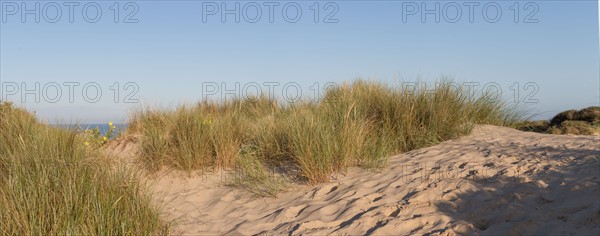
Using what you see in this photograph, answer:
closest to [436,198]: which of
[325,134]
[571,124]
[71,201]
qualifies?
[325,134]

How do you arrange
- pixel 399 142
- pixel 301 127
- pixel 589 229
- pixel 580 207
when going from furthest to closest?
pixel 399 142
pixel 301 127
pixel 580 207
pixel 589 229

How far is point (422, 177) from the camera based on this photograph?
225 inches

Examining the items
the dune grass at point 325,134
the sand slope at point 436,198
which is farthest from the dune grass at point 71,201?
the dune grass at point 325,134

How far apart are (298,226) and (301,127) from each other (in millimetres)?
2109

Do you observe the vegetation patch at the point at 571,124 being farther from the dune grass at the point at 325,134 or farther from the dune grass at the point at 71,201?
the dune grass at the point at 71,201

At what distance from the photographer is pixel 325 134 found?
6500 millimetres

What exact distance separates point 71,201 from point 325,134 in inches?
122

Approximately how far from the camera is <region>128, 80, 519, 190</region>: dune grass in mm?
6445

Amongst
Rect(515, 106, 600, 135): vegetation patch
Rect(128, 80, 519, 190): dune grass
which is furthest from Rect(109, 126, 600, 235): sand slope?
Rect(515, 106, 600, 135): vegetation patch

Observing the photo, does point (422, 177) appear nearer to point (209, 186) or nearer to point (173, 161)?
point (209, 186)

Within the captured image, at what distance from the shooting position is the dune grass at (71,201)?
4234mm

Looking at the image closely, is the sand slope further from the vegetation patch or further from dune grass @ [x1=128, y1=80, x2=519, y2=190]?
the vegetation patch

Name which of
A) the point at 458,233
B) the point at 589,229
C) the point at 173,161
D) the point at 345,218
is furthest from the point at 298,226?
the point at 173,161

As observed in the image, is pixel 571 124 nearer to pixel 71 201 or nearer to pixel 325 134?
pixel 325 134
